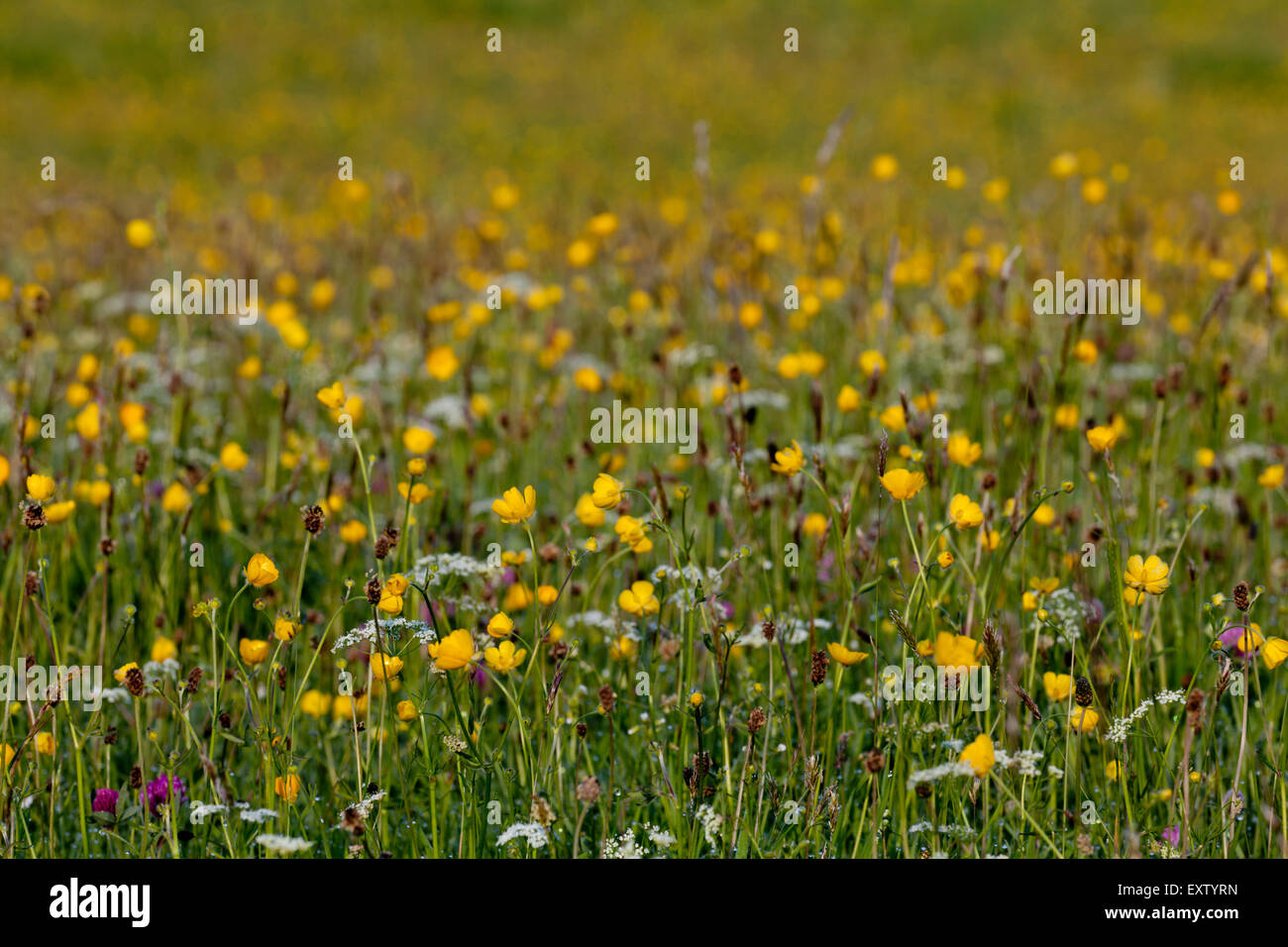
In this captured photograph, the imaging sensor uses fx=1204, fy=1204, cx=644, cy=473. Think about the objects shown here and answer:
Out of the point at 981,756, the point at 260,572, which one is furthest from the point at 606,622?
the point at 981,756

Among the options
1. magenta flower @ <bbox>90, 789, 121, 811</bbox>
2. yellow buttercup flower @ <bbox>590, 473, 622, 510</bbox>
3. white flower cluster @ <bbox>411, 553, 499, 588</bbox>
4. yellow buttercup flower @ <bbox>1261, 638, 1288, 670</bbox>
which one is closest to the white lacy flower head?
white flower cluster @ <bbox>411, 553, 499, 588</bbox>

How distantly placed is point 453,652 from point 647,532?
2.18 feet

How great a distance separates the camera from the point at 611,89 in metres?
13.7

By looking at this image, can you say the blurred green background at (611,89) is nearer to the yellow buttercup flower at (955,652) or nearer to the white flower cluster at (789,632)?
the white flower cluster at (789,632)

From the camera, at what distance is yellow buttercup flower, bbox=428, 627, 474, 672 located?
176 centimetres

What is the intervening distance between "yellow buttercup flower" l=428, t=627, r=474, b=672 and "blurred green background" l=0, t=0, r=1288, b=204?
22.7 ft

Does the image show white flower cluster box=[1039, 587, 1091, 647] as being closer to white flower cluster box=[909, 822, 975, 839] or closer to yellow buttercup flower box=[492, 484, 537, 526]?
white flower cluster box=[909, 822, 975, 839]

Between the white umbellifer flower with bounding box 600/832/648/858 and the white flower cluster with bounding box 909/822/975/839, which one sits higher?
the white flower cluster with bounding box 909/822/975/839

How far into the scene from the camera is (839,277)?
4.75 metres

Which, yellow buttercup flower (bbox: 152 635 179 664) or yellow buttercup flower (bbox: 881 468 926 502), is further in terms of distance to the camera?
yellow buttercup flower (bbox: 152 635 179 664)

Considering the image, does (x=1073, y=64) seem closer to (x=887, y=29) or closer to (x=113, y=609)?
(x=887, y=29)

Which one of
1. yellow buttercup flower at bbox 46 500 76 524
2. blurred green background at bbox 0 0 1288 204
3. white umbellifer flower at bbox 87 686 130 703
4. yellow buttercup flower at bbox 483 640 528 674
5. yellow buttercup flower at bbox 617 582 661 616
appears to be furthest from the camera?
blurred green background at bbox 0 0 1288 204
